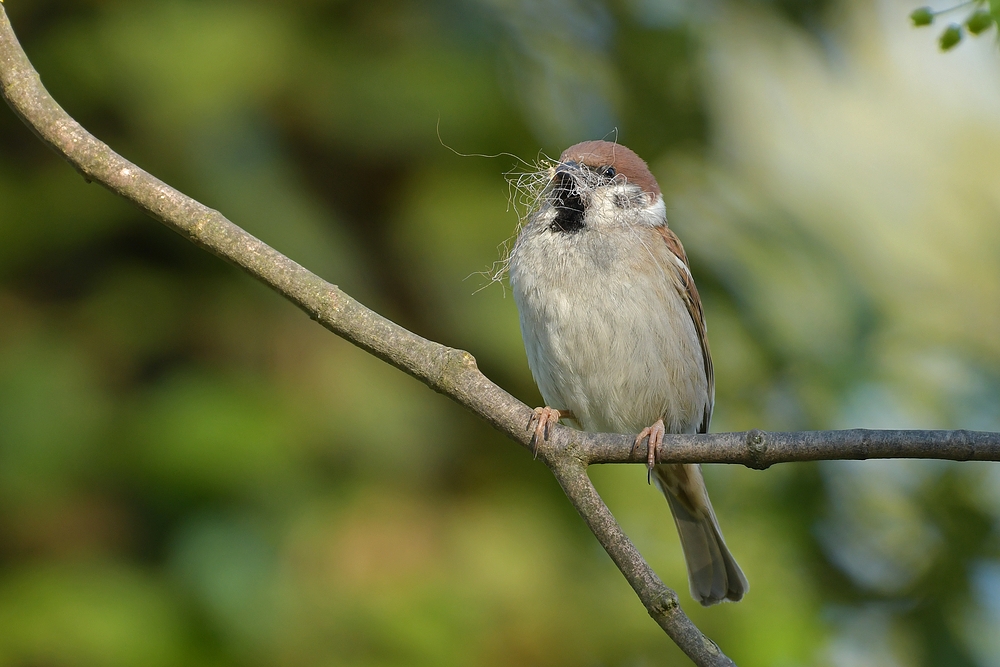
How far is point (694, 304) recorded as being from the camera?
3531mm

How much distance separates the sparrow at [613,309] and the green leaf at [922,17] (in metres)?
1.45

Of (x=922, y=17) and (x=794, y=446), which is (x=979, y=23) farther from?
(x=794, y=446)

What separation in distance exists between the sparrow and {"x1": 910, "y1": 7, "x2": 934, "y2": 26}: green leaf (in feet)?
4.76

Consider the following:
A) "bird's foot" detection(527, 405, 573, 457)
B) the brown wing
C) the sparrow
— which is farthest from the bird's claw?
the brown wing

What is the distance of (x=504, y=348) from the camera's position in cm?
394

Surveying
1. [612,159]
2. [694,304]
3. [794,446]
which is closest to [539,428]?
[794,446]

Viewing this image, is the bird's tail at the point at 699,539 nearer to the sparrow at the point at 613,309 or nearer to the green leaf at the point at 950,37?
the sparrow at the point at 613,309

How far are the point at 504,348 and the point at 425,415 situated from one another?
1.46ft

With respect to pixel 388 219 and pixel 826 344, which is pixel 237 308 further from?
pixel 826 344

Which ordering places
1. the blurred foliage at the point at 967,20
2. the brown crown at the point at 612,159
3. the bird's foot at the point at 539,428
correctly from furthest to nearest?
the brown crown at the point at 612,159, the bird's foot at the point at 539,428, the blurred foliage at the point at 967,20

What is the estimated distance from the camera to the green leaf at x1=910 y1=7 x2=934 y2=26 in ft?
4.69

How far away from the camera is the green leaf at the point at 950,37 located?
1.38 m

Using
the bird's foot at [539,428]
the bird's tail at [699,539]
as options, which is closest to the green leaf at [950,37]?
the bird's foot at [539,428]

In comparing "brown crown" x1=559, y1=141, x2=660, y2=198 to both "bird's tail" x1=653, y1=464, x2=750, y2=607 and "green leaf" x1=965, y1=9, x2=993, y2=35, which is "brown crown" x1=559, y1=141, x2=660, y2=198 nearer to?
"bird's tail" x1=653, y1=464, x2=750, y2=607
